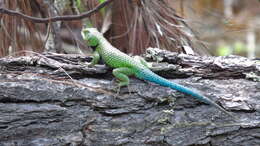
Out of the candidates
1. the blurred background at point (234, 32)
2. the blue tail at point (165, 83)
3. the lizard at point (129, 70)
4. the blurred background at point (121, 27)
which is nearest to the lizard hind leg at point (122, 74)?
the lizard at point (129, 70)

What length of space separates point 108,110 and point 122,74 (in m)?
0.39

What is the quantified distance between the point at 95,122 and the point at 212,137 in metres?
0.86

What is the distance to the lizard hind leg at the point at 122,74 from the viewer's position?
2722mm

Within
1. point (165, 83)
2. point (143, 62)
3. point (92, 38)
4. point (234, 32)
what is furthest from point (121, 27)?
point (234, 32)

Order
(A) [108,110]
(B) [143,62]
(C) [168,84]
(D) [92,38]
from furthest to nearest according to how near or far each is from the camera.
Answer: (D) [92,38], (B) [143,62], (C) [168,84], (A) [108,110]

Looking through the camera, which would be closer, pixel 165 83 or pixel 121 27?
pixel 165 83

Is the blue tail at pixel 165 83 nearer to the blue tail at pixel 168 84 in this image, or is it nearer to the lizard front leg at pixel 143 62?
the blue tail at pixel 168 84

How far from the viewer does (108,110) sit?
2.55 meters

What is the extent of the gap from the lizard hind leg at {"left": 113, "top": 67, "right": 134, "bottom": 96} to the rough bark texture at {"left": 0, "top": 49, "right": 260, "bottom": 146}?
0.06 metres

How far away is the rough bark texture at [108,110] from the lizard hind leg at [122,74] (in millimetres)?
59

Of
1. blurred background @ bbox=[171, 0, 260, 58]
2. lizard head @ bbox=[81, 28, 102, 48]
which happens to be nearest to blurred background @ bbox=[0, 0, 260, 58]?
lizard head @ bbox=[81, 28, 102, 48]

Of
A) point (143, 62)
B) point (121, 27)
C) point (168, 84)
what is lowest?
point (168, 84)

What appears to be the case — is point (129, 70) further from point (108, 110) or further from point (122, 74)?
point (108, 110)

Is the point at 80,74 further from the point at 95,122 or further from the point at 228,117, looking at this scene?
the point at 228,117
